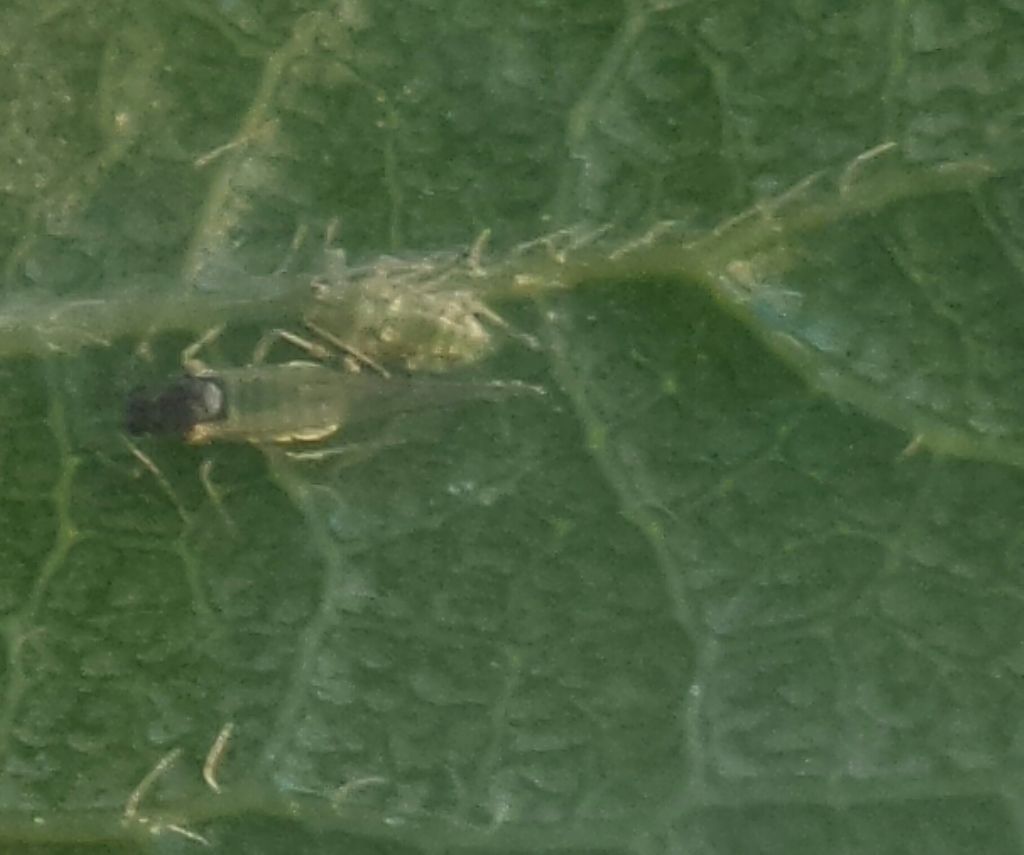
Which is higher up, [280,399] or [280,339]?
[280,339]

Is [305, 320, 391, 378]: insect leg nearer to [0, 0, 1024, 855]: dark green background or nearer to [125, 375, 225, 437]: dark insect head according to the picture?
[0, 0, 1024, 855]: dark green background

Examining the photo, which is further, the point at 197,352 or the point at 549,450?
the point at 197,352

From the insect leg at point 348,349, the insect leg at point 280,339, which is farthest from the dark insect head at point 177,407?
the insect leg at point 348,349

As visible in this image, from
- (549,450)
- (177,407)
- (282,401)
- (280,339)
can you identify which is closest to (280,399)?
(282,401)

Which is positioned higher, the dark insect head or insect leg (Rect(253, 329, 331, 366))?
insect leg (Rect(253, 329, 331, 366))

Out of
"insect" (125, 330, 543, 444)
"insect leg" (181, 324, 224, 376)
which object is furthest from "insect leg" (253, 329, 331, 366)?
"insect leg" (181, 324, 224, 376)

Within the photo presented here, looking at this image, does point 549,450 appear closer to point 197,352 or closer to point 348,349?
point 348,349

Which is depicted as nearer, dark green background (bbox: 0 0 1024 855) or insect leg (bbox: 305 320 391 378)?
dark green background (bbox: 0 0 1024 855)
